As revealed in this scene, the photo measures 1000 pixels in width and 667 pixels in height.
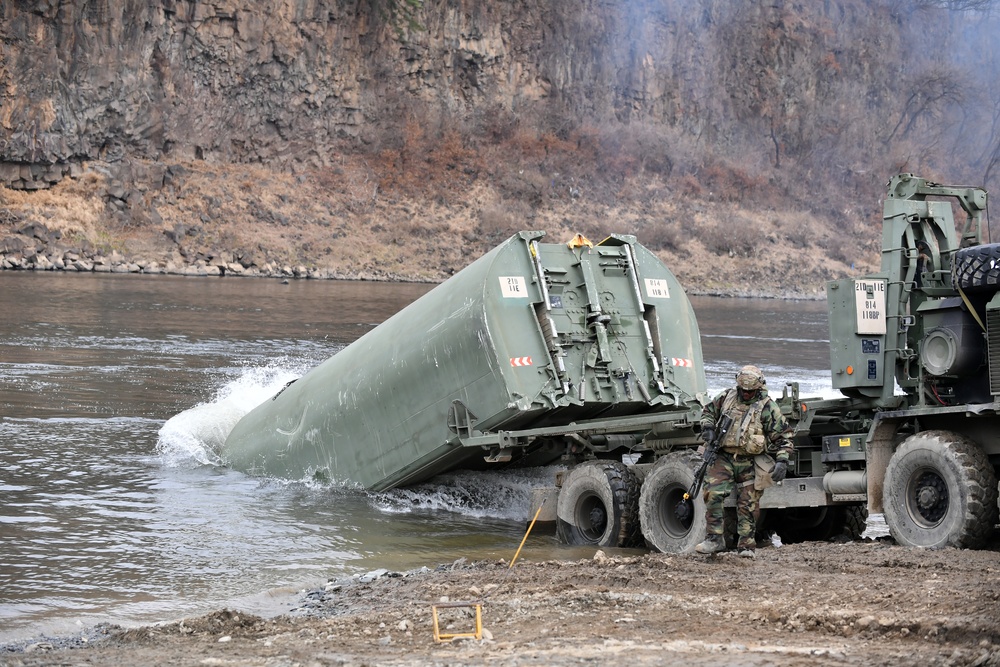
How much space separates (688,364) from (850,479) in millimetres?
3082

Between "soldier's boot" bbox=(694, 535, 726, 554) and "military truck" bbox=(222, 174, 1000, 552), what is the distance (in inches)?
19.9

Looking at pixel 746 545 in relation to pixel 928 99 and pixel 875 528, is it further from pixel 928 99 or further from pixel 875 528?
pixel 928 99

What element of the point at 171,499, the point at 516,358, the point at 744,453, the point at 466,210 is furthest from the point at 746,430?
→ the point at 466,210

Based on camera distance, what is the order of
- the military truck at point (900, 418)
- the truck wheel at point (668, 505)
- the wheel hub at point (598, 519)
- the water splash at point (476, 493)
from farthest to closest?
the water splash at point (476, 493)
the wheel hub at point (598, 519)
the truck wheel at point (668, 505)
the military truck at point (900, 418)

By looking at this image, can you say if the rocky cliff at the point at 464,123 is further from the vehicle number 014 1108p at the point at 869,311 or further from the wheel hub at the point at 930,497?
the wheel hub at the point at 930,497

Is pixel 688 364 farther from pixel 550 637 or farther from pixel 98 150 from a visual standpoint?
pixel 98 150

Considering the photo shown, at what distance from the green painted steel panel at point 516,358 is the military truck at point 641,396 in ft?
0.07

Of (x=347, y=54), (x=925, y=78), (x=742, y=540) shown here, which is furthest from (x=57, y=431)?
(x=925, y=78)

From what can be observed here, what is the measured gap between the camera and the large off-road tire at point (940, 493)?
28.7ft

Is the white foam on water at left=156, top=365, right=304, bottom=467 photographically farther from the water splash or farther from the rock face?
the rock face

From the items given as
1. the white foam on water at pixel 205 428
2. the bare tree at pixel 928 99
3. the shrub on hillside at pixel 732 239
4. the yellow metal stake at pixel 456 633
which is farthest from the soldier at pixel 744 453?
the bare tree at pixel 928 99

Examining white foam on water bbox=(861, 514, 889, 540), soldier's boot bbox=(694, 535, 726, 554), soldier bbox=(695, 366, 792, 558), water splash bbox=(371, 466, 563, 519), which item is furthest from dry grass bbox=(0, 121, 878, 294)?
soldier's boot bbox=(694, 535, 726, 554)

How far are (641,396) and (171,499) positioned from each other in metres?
5.04

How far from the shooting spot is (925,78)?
8219 cm
